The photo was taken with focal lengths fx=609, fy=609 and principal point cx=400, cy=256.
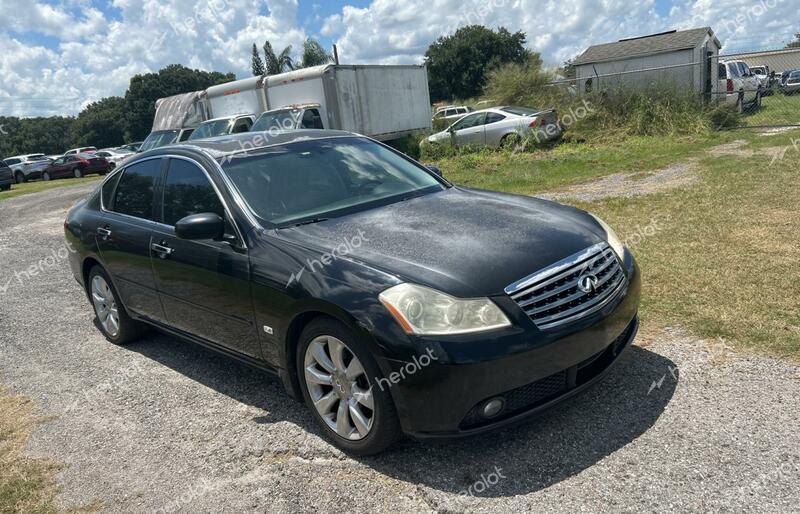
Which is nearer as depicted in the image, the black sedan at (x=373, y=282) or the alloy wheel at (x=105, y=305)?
the black sedan at (x=373, y=282)

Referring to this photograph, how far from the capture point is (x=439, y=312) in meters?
2.85

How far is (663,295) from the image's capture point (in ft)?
15.8

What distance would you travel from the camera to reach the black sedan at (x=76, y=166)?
3131 centimetres

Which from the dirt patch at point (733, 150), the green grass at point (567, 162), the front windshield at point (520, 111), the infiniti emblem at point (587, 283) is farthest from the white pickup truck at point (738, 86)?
the infiniti emblem at point (587, 283)

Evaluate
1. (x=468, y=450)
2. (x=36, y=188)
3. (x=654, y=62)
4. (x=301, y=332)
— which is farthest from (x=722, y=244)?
(x=36, y=188)

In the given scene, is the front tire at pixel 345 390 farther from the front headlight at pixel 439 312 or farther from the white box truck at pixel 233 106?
the white box truck at pixel 233 106

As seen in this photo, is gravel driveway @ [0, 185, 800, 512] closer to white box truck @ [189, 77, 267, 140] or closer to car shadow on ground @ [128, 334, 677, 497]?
car shadow on ground @ [128, 334, 677, 497]

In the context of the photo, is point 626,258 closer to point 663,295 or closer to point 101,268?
point 663,295

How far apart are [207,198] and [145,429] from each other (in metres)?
1.52

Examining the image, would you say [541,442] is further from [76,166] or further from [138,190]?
[76,166]

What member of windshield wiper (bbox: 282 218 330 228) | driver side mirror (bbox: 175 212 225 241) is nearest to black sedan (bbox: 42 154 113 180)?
driver side mirror (bbox: 175 212 225 241)

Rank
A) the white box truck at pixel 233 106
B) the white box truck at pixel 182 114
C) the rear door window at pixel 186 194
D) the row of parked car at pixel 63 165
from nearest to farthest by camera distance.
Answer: the rear door window at pixel 186 194 → the white box truck at pixel 233 106 → the white box truck at pixel 182 114 → the row of parked car at pixel 63 165

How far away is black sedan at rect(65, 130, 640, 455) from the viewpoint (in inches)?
112

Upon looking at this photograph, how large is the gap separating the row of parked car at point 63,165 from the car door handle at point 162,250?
88.1 ft
